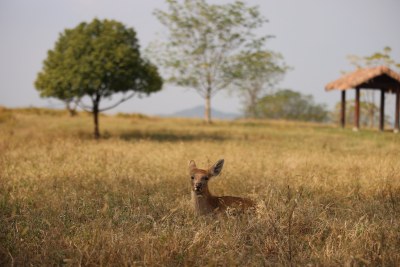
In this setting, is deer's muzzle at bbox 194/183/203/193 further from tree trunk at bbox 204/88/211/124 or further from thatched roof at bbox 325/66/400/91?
tree trunk at bbox 204/88/211/124

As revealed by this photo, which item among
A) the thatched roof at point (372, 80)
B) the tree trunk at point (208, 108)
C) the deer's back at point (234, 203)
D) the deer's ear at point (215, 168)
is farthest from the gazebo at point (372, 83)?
the deer's ear at point (215, 168)

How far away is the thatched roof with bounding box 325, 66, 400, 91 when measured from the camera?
27.8 m

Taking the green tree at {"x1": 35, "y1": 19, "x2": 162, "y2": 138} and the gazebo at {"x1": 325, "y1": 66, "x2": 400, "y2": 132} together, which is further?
the gazebo at {"x1": 325, "y1": 66, "x2": 400, "y2": 132}

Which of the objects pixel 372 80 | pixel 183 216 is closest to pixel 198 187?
pixel 183 216

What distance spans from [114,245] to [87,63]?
16048 mm

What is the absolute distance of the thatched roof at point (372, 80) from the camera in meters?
27.8

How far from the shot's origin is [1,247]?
470cm

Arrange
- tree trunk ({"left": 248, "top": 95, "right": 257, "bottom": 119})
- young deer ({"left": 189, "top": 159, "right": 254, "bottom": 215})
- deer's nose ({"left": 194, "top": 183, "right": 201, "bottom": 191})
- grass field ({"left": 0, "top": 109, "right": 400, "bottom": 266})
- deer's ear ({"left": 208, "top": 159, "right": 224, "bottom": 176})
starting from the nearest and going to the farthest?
grass field ({"left": 0, "top": 109, "right": 400, "bottom": 266}) → deer's nose ({"left": 194, "top": 183, "right": 201, "bottom": 191}) → young deer ({"left": 189, "top": 159, "right": 254, "bottom": 215}) → deer's ear ({"left": 208, "top": 159, "right": 224, "bottom": 176}) → tree trunk ({"left": 248, "top": 95, "right": 257, "bottom": 119})

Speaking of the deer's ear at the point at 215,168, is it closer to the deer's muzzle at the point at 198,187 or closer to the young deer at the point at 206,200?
the young deer at the point at 206,200

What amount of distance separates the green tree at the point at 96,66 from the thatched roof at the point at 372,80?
13283mm

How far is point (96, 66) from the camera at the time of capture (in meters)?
19.6

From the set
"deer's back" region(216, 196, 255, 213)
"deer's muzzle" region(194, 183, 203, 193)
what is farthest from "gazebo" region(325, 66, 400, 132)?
"deer's muzzle" region(194, 183, 203, 193)

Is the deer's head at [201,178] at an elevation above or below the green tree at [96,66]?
below

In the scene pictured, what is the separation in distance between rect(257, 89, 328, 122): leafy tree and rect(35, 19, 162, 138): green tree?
1680 inches
